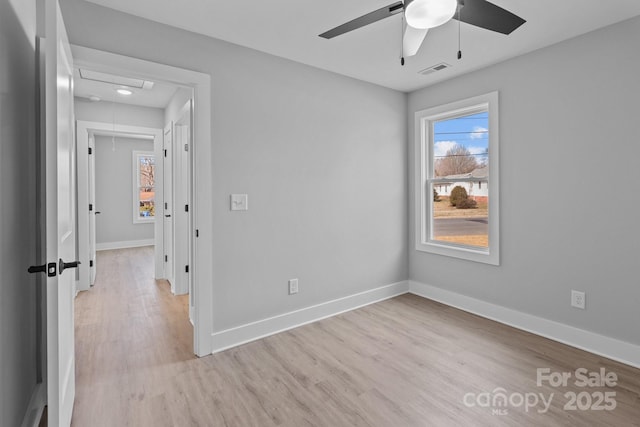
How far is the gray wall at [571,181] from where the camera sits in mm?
2492

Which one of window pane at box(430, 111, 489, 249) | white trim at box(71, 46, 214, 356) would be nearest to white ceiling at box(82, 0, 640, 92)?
white trim at box(71, 46, 214, 356)

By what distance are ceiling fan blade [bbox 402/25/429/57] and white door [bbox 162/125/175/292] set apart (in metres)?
3.34

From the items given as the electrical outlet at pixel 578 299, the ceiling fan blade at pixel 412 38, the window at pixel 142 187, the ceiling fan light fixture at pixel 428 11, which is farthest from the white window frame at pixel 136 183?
the electrical outlet at pixel 578 299

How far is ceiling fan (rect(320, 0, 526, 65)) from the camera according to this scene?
5.23 feet

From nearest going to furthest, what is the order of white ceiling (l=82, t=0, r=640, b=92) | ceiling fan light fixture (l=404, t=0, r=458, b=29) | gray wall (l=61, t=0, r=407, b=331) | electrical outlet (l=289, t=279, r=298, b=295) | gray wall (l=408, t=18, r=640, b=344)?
1. ceiling fan light fixture (l=404, t=0, r=458, b=29)
2. white ceiling (l=82, t=0, r=640, b=92)
3. gray wall (l=408, t=18, r=640, b=344)
4. gray wall (l=61, t=0, r=407, b=331)
5. electrical outlet (l=289, t=279, r=298, b=295)

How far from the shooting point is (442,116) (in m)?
3.86

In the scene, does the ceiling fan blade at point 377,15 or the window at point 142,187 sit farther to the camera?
the window at point 142,187

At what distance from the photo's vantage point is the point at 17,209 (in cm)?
174

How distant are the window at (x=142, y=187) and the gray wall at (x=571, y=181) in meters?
7.09

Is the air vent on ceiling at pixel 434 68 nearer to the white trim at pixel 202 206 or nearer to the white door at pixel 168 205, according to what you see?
the white trim at pixel 202 206

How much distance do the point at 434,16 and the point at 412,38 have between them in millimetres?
453

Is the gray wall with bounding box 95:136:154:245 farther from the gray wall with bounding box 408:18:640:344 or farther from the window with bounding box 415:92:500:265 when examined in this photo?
the gray wall with bounding box 408:18:640:344

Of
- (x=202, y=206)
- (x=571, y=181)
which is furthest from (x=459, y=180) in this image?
(x=202, y=206)

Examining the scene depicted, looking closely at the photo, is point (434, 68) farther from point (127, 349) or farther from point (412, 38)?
point (127, 349)
